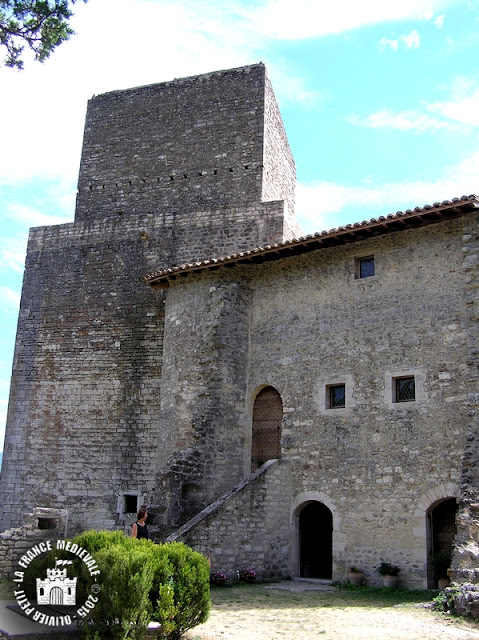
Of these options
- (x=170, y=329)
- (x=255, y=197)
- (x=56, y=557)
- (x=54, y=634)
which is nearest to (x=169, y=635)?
(x=54, y=634)

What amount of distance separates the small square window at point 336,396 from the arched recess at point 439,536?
8.84 ft

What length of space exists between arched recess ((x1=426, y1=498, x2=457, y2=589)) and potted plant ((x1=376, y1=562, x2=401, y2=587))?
55 centimetres

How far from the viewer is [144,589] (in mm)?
7121

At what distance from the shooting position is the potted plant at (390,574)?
12.1m

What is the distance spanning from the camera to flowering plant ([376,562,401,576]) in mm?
12086

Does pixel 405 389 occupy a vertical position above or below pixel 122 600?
above

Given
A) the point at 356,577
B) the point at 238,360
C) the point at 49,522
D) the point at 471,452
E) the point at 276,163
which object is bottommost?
the point at 356,577

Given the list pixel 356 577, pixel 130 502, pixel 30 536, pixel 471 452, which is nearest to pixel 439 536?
pixel 356 577

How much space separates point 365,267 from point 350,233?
0.98m

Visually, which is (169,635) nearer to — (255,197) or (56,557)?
(56,557)

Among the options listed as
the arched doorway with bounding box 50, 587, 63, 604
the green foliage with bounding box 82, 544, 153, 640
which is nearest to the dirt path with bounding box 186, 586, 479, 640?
the green foliage with bounding box 82, 544, 153, 640

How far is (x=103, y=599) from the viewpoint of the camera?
279 inches

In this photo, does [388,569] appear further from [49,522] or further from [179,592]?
[49,522]

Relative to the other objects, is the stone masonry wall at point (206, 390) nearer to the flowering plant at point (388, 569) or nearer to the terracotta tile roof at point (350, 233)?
the terracotta tile roof at point (350, 233)
